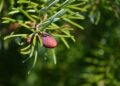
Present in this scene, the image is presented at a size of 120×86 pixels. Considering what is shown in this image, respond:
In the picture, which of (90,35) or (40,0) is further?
(90,35)

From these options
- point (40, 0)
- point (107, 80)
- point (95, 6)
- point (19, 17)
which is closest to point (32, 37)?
Answer: point (40, 0)

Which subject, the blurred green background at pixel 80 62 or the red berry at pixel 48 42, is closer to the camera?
the red berry at pixel 48 42

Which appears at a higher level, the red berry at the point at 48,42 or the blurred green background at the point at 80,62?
the red berry at the point at 48,42

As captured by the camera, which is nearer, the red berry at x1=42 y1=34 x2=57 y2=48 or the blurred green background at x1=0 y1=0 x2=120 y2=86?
the red berry at x1=42 y1=34 x2=57 y2=48

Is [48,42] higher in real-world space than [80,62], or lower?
higher

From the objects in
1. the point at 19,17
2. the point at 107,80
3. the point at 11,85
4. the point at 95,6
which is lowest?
the point at 11,85

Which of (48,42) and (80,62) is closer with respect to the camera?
(48,42)

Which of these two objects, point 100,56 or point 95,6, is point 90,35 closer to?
point 100,56

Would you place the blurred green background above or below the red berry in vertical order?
below
